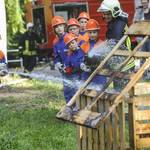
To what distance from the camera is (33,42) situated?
810 inches

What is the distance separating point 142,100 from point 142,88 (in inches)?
4.1

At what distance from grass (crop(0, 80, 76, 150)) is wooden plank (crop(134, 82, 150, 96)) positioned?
222cm

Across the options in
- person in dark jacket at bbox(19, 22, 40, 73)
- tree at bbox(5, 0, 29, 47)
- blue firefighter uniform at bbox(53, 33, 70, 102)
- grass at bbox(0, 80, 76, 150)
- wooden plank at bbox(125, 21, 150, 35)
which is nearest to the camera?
wooden plank at bbox(125, 21, 150, 35)

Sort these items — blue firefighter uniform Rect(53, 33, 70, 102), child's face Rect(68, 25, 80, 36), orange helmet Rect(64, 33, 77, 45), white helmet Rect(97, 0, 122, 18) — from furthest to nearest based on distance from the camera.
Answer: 1. child's face Rect(68, 25, 80, 36)
2. blue firefighter uniform Rect(53, 33, 70, 102)
3. orange helmet Rect(64, 33, 77, 45)
4. white helmet Rect(97, 0, 122, 18)

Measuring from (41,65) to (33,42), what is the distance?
1.21 metres

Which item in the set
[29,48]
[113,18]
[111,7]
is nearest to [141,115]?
[111,7]

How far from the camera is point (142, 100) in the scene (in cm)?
526

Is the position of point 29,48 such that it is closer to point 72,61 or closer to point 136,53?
point 72,61

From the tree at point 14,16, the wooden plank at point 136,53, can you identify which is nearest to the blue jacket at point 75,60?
the wooden plank at point 136,53

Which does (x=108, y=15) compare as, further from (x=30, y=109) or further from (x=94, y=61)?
(x=30, y=109)

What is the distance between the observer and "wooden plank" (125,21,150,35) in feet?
17.8

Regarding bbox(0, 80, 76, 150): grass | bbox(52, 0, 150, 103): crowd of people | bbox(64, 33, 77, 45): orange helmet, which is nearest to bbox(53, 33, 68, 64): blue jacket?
bbox(52, 0, 150, 103): crowd of people

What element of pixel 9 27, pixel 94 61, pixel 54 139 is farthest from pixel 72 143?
pixel 9 27

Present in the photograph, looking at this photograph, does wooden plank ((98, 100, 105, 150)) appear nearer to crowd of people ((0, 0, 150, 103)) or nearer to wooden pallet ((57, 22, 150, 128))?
wooden pallet ((57, 22, 150, 128))
